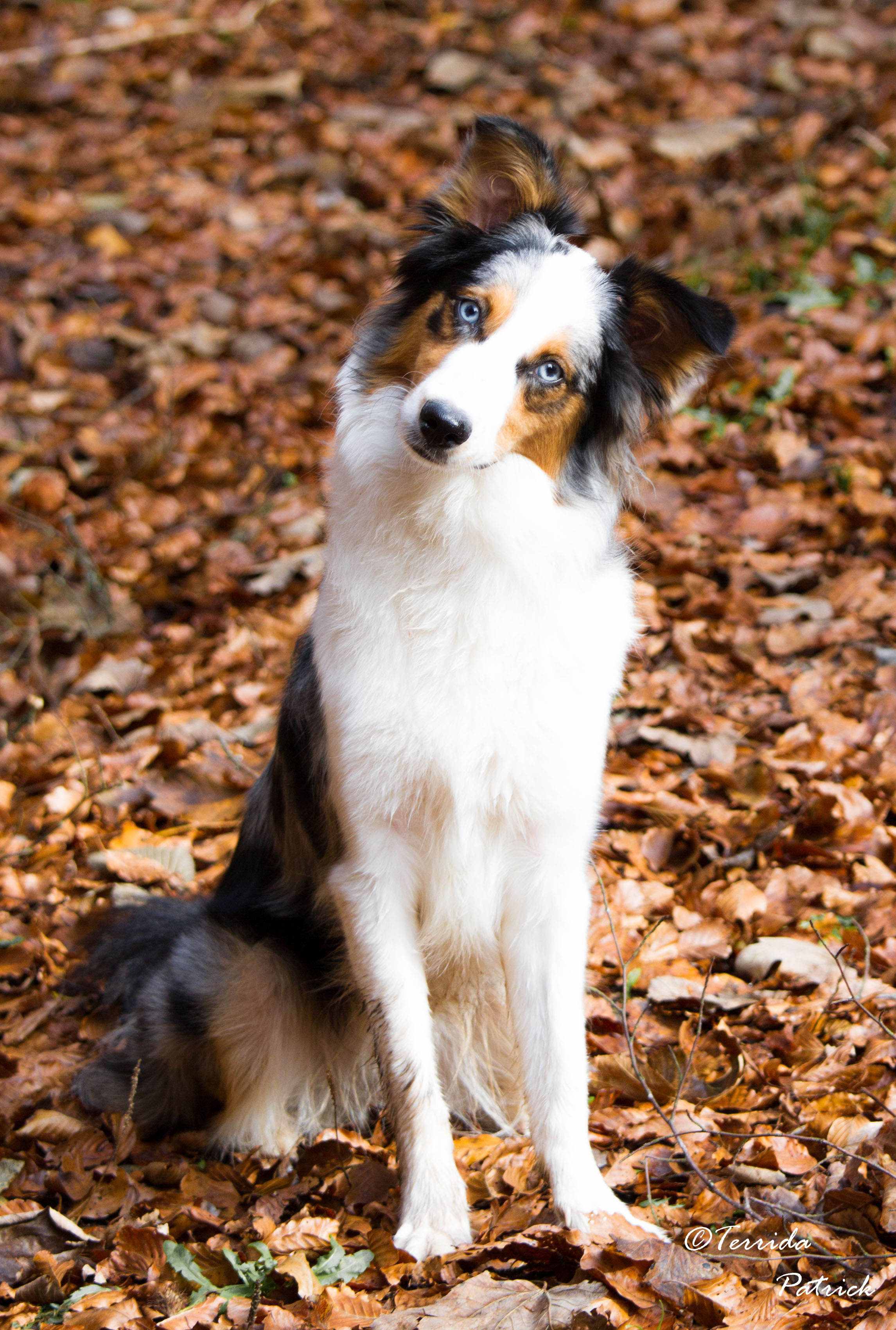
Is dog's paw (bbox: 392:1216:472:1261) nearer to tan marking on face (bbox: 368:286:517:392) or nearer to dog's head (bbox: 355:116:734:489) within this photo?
dog's head (bbox: 355:116:734:489)

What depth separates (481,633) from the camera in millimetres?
2879

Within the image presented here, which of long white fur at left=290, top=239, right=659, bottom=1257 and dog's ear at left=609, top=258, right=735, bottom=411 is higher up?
dog's ear at left=609, top=258, right=735, bottom=411

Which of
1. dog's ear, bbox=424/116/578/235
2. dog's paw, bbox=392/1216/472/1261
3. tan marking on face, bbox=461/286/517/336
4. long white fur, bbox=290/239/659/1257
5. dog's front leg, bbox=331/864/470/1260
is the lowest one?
dog's paw, bbox=392/1216/472/1261

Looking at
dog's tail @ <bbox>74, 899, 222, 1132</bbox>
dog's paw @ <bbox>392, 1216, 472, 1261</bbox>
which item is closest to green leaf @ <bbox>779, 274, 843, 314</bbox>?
dog's tail @ <bbox>74, 899, 222, 1132</bbox>

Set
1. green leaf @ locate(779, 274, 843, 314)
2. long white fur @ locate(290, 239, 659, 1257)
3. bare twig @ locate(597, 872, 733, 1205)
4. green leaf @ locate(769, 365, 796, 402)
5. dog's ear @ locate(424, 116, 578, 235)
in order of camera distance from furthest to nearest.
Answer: green leaf @ locate(779, 274, 843, 314)
green leaf @ locate(769, 365, 796, 402)
dog's ear @ locate(424, 116, 578, 235)
long white fur @ locate(290, 239, 659, 1257)
bare twig @ locate(597, 872, 733, 1205)

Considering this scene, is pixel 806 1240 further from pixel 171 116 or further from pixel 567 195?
pixel 171 116

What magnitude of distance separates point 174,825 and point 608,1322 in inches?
108

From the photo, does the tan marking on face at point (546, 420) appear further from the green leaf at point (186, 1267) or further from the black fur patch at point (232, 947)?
the green leaf at point (186, 1267)

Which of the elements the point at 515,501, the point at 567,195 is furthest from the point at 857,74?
the point at 515,501

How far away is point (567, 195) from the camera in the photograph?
3.14m

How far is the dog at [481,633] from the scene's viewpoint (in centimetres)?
286

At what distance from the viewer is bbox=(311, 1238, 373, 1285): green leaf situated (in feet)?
9.30

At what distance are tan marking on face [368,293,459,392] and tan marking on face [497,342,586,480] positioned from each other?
8.8 inches

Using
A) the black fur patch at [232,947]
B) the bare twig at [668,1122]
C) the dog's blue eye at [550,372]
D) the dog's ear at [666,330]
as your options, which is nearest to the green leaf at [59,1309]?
the black fur patch at [232,947]
